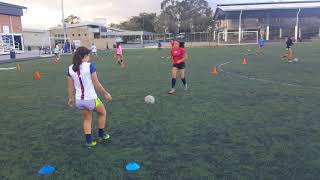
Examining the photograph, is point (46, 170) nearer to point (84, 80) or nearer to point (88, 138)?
point (88, 138)

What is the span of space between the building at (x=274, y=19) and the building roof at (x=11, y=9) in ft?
130

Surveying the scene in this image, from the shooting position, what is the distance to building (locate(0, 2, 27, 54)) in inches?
1984

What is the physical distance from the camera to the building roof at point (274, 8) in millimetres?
64312

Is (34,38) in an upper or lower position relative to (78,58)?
upper

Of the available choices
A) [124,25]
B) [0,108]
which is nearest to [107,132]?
[0,108]

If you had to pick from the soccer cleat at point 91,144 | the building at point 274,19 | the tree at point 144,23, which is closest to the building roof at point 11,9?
the building at point 274,19

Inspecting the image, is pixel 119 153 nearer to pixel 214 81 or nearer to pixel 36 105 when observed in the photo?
pixel 36 105

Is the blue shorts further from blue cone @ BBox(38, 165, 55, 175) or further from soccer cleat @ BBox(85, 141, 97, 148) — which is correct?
blue cone @ BBox(38, 165, 55, 175)

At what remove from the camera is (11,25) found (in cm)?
5347

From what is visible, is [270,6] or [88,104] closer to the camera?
[88,104]

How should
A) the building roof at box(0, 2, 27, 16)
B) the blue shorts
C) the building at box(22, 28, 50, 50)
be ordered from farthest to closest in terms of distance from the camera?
the building at box(22, 28, 50, 50) → the building roof at box(0, 2, 27, 16) → the blue shorts

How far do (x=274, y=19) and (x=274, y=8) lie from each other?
3.47 metres

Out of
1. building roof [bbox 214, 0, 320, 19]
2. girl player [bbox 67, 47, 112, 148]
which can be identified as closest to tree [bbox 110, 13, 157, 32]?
building roof [bbox 214, 0, 320, 19]

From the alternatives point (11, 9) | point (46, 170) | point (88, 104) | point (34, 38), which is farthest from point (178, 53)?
A: point (34, 38)
